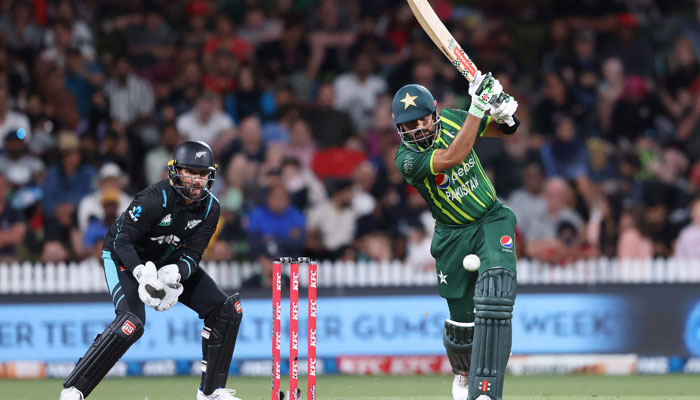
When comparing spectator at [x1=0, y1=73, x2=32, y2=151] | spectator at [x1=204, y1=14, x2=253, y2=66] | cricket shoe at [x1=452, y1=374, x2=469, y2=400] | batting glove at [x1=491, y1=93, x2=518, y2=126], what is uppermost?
spectator at [x1=204, y1=14, x2=253, y2=66]

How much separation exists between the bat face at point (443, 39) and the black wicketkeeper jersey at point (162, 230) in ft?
6.39

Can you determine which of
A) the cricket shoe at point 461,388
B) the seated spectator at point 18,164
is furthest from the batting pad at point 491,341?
the seated spectator at point 18,164

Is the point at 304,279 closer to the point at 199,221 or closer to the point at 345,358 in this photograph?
the point at 345,358

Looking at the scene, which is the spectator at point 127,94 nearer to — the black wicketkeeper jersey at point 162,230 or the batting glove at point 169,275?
the black wicketkeeper jersey at point 162,230

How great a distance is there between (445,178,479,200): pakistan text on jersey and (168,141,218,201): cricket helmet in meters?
1.65

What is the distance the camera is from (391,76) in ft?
45.9

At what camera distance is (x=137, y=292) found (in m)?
7.59

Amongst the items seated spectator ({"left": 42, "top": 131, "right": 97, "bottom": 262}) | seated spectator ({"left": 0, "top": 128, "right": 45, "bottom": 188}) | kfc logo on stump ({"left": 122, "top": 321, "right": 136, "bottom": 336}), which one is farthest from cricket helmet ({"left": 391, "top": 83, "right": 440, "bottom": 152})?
seated spectator ({"left": 0, "top": 128, "right": 45, "bottom": 188})

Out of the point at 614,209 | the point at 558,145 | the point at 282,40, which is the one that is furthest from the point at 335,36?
the point at 614,209

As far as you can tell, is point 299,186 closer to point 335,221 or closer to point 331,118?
point 335,221

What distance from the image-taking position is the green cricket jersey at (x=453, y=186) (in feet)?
23.4

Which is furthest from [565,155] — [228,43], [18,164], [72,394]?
[72,394]

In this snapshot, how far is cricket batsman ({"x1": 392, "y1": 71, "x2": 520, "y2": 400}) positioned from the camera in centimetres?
677

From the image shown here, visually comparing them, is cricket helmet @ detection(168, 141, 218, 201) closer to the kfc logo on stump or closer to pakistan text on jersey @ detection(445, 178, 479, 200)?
the kfc logo on stump
